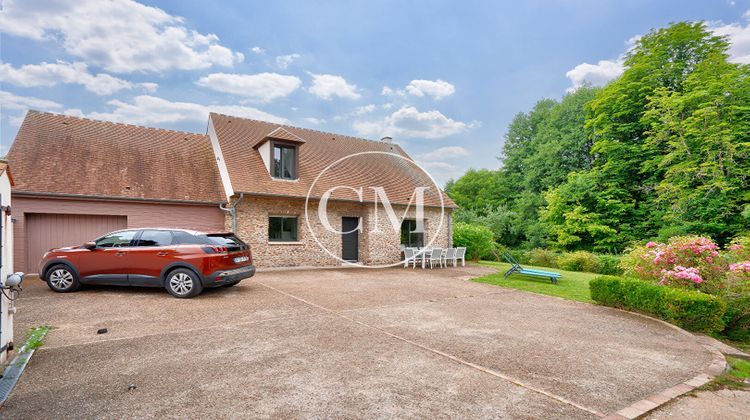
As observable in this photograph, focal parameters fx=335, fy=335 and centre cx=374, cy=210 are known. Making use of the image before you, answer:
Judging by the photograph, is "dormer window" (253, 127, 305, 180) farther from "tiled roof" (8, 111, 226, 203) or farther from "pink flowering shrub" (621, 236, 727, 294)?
"pink flowering shrub" (621, 236, 727, 294)

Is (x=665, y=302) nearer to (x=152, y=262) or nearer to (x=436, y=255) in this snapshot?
(x=436, y=255)

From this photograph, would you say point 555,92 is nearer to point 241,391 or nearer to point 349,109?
point 349,109

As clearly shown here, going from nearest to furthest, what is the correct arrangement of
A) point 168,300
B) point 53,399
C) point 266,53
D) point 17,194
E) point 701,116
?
point 53,399 → point 168,300 → point 17,194 → point 266,53 → point 701,116

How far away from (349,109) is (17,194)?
13285mm

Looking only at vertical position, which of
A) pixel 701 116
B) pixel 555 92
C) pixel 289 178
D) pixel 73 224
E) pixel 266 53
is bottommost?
pixel 73 224

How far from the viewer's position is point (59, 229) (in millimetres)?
10352

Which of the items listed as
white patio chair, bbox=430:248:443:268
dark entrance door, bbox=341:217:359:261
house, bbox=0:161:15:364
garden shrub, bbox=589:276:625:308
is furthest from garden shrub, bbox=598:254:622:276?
house, bbox=0:161:15:364

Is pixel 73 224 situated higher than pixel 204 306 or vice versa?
pixel 73 224

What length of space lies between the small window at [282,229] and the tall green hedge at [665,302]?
33.6 ft

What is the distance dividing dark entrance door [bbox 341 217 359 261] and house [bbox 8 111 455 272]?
0.04 metres

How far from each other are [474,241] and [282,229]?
33.7ft

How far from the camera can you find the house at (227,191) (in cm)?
1043

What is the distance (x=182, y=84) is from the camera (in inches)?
542

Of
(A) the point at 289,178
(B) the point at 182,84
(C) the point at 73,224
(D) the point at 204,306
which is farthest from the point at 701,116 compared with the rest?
(C) the point at 73,224
